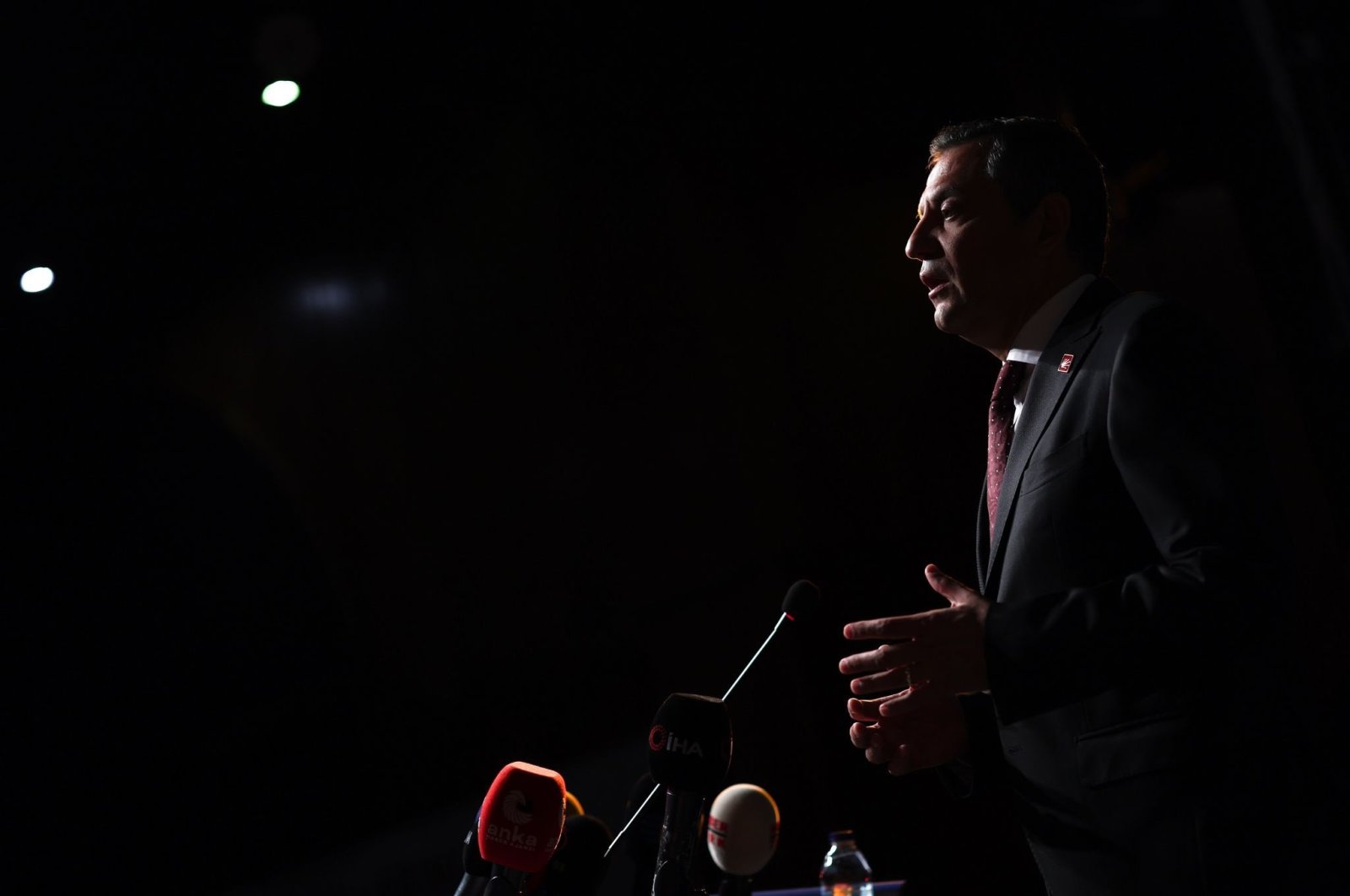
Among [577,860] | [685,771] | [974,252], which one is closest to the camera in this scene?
[685,771]

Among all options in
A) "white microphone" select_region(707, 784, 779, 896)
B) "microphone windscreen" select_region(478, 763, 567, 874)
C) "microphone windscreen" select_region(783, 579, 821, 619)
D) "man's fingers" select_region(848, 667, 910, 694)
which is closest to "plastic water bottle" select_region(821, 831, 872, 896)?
"white microphone" select_region(707, 784, 779, 896)

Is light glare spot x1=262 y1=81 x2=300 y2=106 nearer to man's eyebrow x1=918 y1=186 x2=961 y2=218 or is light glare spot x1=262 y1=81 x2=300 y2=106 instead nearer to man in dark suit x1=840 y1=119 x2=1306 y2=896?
man's eyebrow x1=918 y1=186 x2=961 y2=218

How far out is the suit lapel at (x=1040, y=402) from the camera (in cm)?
117

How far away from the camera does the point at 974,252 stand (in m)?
1.44

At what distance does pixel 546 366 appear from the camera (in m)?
3.74

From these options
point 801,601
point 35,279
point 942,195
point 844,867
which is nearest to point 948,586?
point 801,601

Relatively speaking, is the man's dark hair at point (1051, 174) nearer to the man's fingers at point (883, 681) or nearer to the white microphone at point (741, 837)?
the man's fingers at point (883, 681)

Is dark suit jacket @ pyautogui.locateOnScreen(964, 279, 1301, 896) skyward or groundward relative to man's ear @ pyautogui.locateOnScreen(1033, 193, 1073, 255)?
groundward

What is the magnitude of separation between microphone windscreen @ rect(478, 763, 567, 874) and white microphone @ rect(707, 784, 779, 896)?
820 mm

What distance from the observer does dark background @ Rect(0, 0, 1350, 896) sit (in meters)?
3.22

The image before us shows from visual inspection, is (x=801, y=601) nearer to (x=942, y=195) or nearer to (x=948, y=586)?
(x=948, y=586)

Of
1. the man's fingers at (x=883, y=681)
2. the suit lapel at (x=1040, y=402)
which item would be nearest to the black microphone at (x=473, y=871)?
the man's fingers at (x=883, y=681)

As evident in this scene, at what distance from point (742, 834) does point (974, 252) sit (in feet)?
4.07

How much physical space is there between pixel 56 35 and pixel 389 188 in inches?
49.0
